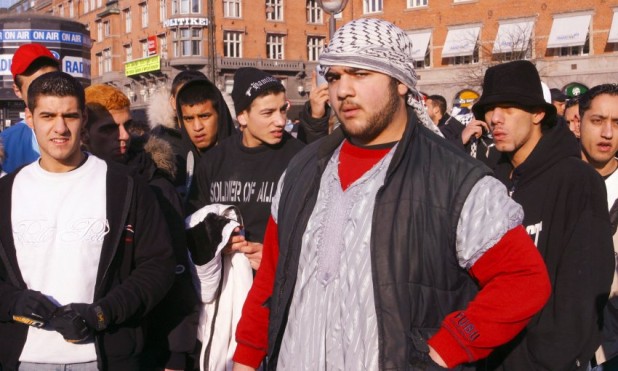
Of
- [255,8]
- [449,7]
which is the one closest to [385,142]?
[449,7]

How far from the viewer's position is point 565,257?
3125 millimetres

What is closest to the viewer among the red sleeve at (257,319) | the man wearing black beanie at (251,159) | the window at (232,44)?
the red sleeve at (257,319)

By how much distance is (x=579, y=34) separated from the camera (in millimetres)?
37500

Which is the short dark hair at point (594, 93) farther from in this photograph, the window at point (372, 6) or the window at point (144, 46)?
the window at point (144, 46)

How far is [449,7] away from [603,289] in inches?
1647

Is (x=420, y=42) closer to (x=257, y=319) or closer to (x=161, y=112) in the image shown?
(x=161, y=112)

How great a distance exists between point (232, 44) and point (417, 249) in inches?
2128

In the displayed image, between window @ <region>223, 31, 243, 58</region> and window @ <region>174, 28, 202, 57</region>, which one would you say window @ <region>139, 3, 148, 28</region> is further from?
window @ <region>223, 31, 243, 58</region>

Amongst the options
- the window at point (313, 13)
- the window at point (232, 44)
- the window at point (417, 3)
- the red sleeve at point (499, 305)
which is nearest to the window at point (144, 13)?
the window at point (232, 44)

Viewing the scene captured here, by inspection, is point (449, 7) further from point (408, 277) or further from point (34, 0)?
point (34, 0)

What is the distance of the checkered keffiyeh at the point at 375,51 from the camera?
262cm

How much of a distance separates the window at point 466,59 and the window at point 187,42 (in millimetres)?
20694

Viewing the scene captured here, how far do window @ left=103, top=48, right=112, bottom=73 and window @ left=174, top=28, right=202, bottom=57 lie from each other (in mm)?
11678

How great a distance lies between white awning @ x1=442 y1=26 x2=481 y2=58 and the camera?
41.2 m
